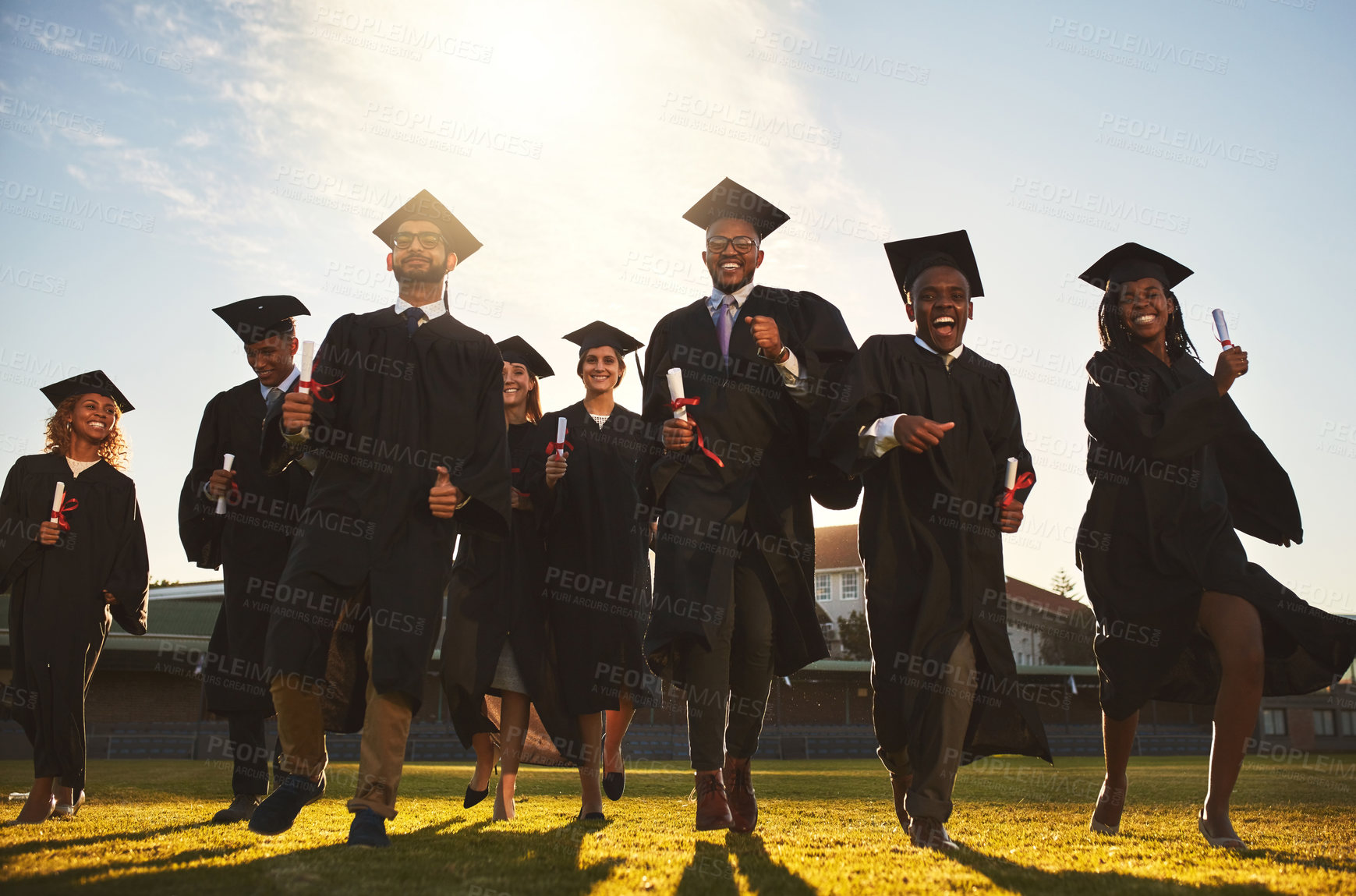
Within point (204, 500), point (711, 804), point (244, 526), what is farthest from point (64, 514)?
point (711, 804)

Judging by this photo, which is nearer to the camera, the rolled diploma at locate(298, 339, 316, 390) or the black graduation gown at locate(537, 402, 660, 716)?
the rolled diploma at locate(298, 339, 316, 390)

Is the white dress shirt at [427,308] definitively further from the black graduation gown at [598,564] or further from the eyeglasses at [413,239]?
the black graduation gown at [598,564]

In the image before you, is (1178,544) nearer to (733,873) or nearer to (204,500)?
(733,873)

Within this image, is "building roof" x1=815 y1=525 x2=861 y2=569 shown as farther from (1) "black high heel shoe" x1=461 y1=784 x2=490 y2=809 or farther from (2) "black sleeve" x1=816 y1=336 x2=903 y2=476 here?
(2) "black sleeve" x1=816 y1=336 x2=903 y2=476

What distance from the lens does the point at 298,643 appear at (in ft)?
14.1

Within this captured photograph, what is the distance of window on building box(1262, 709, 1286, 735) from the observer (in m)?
44.9

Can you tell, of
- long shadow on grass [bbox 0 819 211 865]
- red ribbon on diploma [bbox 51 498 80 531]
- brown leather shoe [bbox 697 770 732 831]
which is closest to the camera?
long shadow on grass [bbox 0 819 211 865]

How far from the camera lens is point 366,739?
4.23 m

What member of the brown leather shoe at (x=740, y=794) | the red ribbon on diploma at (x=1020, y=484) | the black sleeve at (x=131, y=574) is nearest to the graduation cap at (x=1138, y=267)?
the red ribbon on diploma at (x=1020, y=484)

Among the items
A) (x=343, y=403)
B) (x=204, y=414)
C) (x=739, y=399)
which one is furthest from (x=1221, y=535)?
(x=204, y=414)

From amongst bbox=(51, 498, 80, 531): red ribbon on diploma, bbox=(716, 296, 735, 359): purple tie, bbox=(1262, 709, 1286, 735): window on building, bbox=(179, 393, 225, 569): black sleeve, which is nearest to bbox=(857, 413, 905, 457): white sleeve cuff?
bbox=(716, 296, 735, 359): purple tie

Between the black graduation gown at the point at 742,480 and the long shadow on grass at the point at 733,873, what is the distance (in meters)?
1.04

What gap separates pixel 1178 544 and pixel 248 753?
524cm

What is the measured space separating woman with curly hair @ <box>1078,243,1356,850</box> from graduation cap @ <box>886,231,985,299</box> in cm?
89
